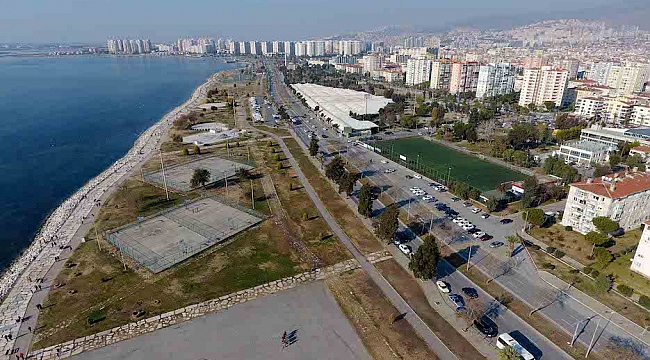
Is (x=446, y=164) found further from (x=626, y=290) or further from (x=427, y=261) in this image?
(x=427, y=261)

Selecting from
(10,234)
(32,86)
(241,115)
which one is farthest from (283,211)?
(32,86)

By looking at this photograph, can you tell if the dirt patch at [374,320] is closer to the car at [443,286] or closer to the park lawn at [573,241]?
the car at [443,286]

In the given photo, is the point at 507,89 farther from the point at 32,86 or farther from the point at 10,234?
the point at 32,86

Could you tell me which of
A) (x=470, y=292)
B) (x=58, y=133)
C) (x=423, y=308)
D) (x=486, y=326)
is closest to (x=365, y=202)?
(x=470, y=292)

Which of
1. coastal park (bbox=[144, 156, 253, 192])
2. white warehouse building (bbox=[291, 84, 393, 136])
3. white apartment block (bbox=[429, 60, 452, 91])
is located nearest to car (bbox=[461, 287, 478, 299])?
coastal park (bbox=[144, 156, 253, 192])

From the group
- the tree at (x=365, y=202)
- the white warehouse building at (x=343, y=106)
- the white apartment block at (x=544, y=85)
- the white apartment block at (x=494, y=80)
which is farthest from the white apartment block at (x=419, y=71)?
the tree at (x=365, y=202)

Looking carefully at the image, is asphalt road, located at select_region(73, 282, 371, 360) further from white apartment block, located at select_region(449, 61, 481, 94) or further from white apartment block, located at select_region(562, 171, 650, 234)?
white apartment block, located at select_region(449, 61, 481, 94)
